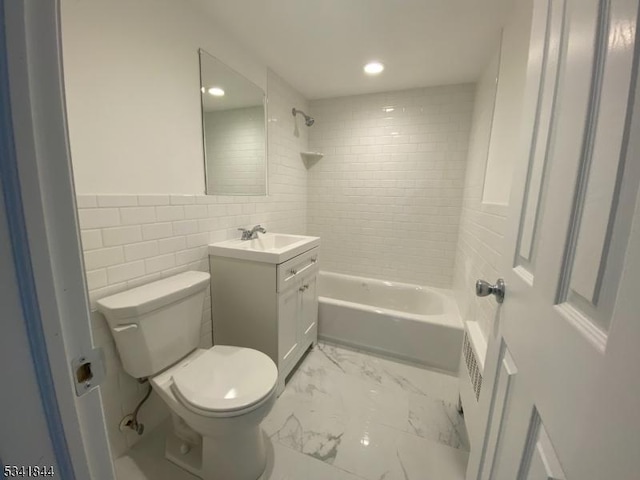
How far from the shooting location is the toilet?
3.30ft

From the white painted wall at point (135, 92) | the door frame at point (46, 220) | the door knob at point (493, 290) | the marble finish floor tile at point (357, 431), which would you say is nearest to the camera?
the door frame at point (46, 220)

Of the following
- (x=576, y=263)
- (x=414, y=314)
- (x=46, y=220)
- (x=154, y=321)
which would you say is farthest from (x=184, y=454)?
(x=414, y=314)

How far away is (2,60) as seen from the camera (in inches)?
10.7

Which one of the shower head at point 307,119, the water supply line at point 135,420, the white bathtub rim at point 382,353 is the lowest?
the white bathtub rim at point 382,353

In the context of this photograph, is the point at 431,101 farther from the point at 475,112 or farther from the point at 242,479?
the point at 242,479

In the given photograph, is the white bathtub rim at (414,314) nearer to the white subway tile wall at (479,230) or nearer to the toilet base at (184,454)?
the white subway tile wall at (479,230)

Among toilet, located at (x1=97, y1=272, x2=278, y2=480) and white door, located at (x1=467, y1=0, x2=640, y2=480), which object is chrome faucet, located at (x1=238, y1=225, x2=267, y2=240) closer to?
toilet, located at (x1=97, y1=272, x2=278, y2=480)

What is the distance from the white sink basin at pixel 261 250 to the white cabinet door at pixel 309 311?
0.90 feet

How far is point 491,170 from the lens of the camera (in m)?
1.56

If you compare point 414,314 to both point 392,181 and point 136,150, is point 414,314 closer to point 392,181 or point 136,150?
point 392,181

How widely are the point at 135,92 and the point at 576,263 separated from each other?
164 centimetres

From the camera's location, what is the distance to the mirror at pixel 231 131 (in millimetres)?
1576

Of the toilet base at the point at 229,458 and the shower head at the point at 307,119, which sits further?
the shower head at the point at 307,119

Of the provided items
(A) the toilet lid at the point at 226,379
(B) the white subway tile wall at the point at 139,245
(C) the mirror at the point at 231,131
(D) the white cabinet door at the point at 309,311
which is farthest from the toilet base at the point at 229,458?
(C) the mirror at the point at 231,131
